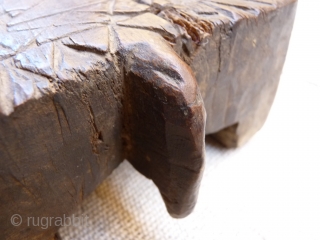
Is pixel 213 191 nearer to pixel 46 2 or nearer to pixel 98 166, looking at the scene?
pixel 98 166

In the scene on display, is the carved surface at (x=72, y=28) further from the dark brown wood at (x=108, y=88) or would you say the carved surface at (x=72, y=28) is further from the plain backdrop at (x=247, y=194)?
the plain backdrop at (x=247, y=194)

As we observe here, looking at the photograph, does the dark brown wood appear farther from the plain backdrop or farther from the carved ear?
the plain backdrop

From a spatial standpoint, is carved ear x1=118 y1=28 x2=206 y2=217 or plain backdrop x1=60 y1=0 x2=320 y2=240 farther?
plain backdrop x1=60 y1=0 x2=320 y2=240

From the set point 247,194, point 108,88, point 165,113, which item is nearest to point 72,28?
point 108,88

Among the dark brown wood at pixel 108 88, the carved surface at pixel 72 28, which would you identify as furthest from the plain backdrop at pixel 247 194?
the carved surface at pixel 72 28

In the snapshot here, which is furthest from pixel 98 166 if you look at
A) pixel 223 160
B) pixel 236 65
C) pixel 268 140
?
pixel 268 140

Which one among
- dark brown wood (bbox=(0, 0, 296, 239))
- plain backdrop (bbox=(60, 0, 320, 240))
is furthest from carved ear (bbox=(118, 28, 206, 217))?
plain backdrop (bbox=(60, 0, 320, 240))

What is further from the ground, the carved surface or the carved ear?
the carved surface

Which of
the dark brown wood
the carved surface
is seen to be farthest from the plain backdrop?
the carved surface

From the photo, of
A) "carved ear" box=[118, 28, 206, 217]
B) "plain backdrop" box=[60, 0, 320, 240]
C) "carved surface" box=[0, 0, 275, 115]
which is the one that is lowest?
"plain backdrop" box=[60, 0, 320, 240]
